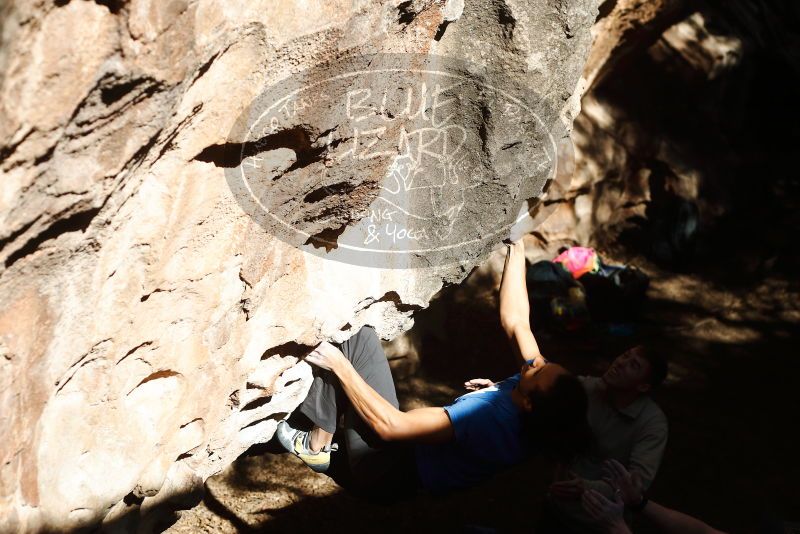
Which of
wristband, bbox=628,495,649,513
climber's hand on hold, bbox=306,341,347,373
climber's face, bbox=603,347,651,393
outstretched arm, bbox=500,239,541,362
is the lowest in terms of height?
wristband, bbox=628,495,649,513

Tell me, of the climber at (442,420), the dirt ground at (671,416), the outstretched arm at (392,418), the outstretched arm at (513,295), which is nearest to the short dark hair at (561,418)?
the climber at (442,420)

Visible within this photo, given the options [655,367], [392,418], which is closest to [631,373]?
[655,367]

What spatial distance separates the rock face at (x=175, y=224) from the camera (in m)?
1.21

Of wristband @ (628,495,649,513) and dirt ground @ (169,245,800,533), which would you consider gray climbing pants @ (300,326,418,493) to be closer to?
dirt ground @ (169,245,800,533)

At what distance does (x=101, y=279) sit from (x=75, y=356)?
19 cm

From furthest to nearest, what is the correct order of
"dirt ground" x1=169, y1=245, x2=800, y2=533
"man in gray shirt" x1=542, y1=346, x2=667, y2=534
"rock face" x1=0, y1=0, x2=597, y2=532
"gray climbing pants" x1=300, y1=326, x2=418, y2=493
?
"dirt ground" x1=169, y1=245, x2=800, y2=533 → "gray climbing pants" x1=300, y1=326, x2=418, y2=493 → "man in gray shirt" x1=542, y1=346, x2=667, y2=534 → "rock face" x1=0, y1=0, x2=597, y2=532

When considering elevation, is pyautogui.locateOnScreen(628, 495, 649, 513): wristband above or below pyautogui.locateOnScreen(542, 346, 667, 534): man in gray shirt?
below

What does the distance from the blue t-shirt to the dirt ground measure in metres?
0.34

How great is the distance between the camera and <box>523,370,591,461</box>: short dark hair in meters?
2.04

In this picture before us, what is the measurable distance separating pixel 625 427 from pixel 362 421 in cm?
81

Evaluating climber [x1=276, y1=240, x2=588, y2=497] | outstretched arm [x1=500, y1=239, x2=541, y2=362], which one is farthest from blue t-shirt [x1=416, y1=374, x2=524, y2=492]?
outstretched arm [x1=500, y1=239, x2=541, y2=362]

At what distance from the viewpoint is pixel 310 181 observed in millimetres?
1917

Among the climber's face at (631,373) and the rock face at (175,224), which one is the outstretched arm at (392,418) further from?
the climber's face at (631,373)

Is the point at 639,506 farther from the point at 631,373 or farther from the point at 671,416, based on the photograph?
the point at 671,416
